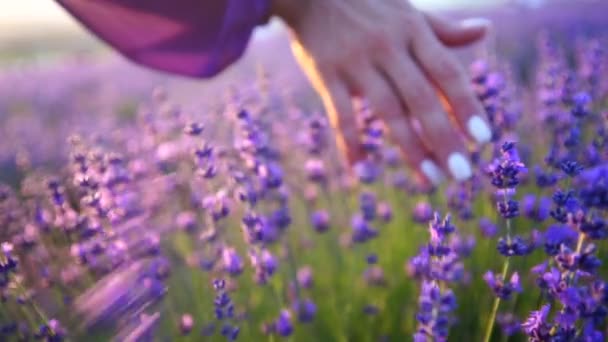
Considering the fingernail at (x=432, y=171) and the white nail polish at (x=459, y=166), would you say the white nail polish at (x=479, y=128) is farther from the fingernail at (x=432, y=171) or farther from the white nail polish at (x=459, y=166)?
the fingernail at (x=432, y=171)

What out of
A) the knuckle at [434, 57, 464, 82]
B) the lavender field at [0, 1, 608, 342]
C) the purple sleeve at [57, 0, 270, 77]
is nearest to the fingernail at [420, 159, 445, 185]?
the lavender field at [0, 1, 608, 342]

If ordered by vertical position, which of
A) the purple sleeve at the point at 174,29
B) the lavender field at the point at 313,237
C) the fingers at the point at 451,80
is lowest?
the lavender field at the point at 313,237

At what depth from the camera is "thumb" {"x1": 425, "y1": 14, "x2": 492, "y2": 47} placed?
1.69m

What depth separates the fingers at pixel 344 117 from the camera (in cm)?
177

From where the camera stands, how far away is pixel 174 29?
6.05 feet

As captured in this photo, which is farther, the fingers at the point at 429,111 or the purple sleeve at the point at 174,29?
the purple sleeve at the point at 174,29

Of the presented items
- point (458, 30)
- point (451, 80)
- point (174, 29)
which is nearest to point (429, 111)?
point (451, 80)

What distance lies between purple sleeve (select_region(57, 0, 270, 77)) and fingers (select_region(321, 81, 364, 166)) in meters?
0.27

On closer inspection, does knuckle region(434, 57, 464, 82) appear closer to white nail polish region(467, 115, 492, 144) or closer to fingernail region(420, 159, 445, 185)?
white nail polish region(467, 115, 492, 144)

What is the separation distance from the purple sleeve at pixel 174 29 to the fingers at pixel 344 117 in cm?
27

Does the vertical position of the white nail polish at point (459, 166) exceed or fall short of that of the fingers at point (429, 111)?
it falls short

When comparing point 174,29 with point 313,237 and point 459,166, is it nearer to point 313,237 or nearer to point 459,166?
point 459,166

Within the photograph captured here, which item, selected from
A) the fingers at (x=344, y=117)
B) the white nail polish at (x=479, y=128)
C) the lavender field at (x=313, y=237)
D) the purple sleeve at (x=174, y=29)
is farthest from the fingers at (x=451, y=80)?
the purple sleeve at (x=174, y=29)

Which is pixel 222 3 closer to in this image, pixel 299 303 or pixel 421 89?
pixel 421 89
